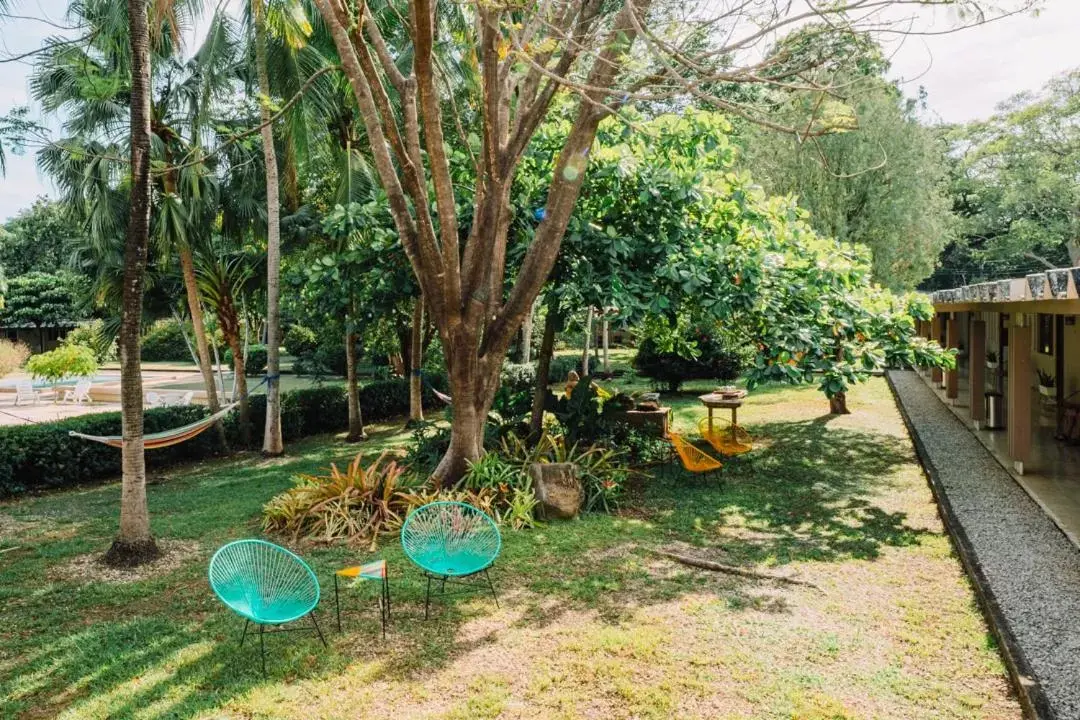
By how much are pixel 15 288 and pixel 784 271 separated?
37054mm

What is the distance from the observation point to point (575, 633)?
201 inches

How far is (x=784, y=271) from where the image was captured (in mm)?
9141

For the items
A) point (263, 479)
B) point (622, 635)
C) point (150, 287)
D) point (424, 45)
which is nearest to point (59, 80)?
point (150, 287)

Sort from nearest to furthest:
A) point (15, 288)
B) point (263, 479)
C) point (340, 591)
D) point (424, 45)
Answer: point (340, 591)
point (424, 45)
point (263, 479)
point (15, 288)

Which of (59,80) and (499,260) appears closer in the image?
(499,260)

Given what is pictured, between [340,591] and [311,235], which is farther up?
[311,235]

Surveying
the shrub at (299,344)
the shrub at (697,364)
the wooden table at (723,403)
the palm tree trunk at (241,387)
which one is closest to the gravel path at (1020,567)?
the wooden table at (723,403)

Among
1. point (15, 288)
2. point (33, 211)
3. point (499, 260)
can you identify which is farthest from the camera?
point (33, 211)

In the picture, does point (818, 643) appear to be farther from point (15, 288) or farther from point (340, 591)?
point (15, 288)

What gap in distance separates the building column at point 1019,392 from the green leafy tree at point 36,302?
3668 cm

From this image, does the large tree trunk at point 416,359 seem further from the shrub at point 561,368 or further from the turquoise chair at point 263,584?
the turquoise chair at point 263,584

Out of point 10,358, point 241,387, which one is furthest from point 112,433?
point 10,358

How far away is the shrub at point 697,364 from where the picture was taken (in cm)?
1962

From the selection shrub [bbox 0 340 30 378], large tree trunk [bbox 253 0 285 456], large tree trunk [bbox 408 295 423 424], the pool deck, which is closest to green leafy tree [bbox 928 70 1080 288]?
large tree trunk [bbox 408 295 423 424]
